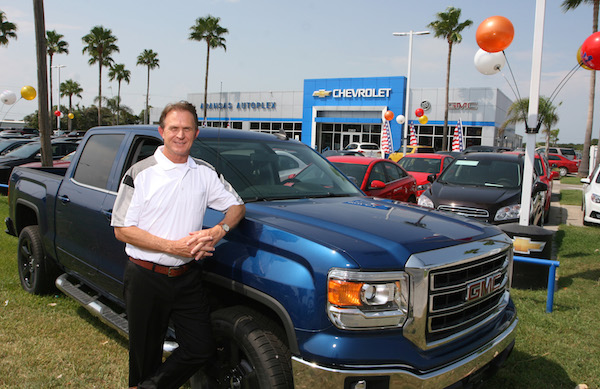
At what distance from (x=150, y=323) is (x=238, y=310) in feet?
1.59

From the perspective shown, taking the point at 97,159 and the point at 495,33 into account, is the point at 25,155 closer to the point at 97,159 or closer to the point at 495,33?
the point at 97,159

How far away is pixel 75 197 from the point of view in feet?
13.1

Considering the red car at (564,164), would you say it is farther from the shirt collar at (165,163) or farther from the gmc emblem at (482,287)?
the shirt collar at (165,163)

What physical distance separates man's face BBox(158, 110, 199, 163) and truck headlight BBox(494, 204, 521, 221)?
6.24 metres

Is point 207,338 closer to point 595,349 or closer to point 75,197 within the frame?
point 75,197

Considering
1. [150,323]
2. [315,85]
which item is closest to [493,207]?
[150,323]

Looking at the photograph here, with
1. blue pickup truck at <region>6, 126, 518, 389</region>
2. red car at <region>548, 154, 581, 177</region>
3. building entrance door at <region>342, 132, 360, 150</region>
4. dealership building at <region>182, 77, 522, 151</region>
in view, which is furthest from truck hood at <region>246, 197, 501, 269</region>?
building entrance door at <region>342, 132, 360, 150</region>

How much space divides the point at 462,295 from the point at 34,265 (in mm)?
4464

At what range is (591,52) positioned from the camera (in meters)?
6.66

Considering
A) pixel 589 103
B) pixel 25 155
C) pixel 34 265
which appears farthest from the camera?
pixel 589 103

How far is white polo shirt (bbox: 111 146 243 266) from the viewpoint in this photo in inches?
94.6

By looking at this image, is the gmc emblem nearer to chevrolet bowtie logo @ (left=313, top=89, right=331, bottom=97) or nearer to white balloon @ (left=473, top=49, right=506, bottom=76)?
white balloon @ (left=473, top=49, right=506, bottom=76)

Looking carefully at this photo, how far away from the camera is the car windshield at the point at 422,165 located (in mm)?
13477

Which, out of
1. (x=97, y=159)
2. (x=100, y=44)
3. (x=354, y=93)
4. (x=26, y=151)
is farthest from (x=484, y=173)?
(x=100, y=44)
